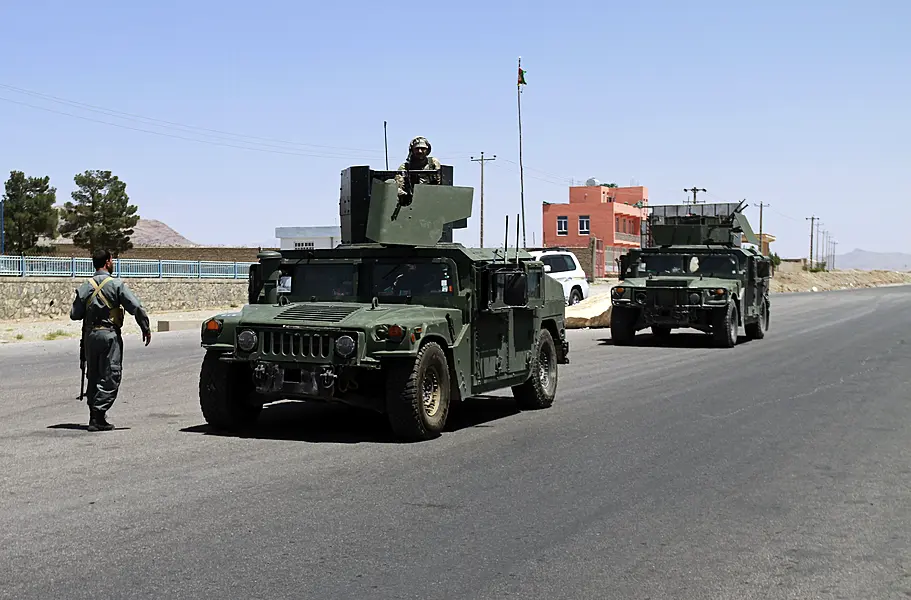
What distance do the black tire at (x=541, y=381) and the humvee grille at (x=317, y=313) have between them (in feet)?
9.61

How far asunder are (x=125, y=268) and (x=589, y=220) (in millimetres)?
59900

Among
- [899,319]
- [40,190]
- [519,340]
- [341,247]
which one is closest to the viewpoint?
[341,247]

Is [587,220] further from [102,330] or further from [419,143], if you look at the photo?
[102,330]

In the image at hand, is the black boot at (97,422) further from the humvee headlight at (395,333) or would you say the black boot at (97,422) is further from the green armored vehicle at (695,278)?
the green armored vehicle at (695,278)

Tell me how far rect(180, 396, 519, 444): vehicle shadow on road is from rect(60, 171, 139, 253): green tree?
61.9 meters

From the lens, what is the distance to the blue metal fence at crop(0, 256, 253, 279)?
32656 millimetres

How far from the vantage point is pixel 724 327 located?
906 inches

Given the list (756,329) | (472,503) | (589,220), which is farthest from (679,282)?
(589,220)

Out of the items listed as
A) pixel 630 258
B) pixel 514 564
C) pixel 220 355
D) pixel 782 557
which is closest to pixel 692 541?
pixel 782 557

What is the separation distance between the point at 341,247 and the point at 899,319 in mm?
28762

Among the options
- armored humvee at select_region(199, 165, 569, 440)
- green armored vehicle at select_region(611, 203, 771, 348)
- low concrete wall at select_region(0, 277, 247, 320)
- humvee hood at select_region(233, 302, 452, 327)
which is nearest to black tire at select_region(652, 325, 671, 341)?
green armored vehicle at select_region(611, 203, 771, 348)

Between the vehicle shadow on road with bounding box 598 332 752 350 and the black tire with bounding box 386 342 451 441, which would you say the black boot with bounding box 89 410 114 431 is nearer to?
the black tire with bounding box 386 342 451 441

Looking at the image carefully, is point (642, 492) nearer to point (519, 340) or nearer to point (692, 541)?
point (692, 541)

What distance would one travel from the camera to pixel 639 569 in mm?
5902
